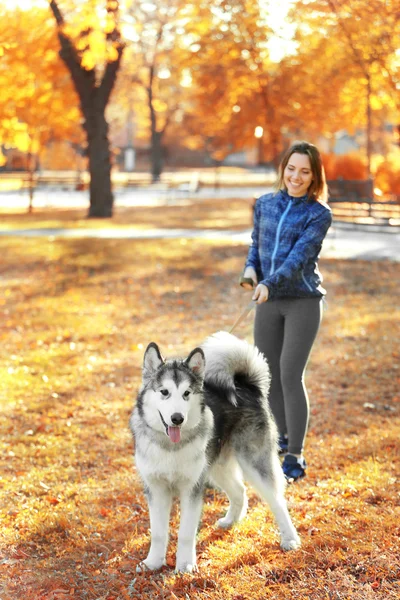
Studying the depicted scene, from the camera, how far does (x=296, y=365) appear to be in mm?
5215

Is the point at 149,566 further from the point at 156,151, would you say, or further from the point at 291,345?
the point at 156,151

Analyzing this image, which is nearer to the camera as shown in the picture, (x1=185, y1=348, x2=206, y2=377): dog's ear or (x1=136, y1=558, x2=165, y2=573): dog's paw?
(x1=185, y1=348, x2=206, y2=377): dog's ear

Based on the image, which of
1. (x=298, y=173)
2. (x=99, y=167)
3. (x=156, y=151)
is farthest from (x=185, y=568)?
(x=156, y=151)

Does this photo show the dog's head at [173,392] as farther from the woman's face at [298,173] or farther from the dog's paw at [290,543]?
the woman's face at [298,173]

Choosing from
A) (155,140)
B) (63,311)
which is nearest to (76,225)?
(63,311)

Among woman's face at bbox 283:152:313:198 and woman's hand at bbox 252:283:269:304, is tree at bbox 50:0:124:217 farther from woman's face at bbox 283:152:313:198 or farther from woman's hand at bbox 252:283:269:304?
woman's hand at bbox 252:283:269:304

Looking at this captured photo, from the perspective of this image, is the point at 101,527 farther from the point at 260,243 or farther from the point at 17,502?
the point at 260,243

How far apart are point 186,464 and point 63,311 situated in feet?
25.3

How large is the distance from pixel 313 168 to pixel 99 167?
18.2m

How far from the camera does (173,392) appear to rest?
3.81m

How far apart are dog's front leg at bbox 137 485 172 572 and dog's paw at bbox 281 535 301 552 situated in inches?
25.8

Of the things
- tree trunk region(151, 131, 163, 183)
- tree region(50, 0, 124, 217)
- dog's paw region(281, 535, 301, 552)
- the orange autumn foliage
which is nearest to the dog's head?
dog's paw region(281, 535, 301, 552)

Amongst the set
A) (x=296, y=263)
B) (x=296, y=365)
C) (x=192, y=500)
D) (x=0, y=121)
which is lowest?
(x=192, y=500)

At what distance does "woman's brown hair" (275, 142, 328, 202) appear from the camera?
4.97 metres
